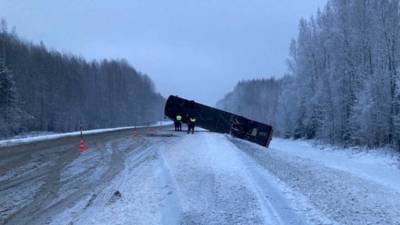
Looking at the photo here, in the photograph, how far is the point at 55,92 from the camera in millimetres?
76500

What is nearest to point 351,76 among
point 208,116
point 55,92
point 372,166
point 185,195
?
point 208,116

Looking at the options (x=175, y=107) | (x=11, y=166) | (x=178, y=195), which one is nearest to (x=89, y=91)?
(x=175, y=107)

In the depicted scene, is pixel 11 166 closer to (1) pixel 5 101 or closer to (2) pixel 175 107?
(2) pixel 175 107

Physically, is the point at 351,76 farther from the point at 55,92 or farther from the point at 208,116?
the point at 55,92

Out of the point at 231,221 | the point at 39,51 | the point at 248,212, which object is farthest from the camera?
the point at 39,51

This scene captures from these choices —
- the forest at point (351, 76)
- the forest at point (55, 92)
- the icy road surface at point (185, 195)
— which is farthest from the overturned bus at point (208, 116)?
the forest at point (55, 92)

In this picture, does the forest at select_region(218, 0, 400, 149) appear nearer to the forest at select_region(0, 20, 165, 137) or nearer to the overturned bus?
the overturned bus

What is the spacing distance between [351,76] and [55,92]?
57.4 metres

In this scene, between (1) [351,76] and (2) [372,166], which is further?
(1) [351,76]

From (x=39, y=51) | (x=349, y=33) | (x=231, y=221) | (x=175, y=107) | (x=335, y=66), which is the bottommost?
(x=231, y=221)

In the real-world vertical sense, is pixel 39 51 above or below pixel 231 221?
above

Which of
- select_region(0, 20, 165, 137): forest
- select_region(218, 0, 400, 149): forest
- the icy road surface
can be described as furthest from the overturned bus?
select_region(0, 20, 165, 137): forest

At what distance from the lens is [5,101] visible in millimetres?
50375

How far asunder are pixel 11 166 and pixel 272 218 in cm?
1048
